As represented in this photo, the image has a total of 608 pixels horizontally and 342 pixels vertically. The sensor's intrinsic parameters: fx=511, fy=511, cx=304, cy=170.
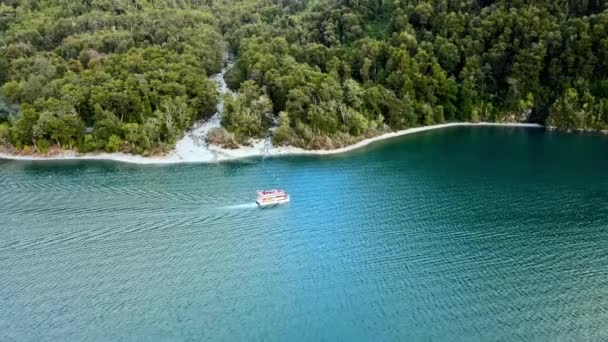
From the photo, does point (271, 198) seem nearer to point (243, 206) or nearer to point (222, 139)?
point (243, 206)

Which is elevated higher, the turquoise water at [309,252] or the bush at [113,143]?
the bush at [113,143]

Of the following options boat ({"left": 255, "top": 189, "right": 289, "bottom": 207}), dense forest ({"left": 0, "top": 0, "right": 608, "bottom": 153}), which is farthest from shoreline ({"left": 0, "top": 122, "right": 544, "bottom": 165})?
boat ({"left": 255, "top": 189, "right": 289, "bottom": 207})

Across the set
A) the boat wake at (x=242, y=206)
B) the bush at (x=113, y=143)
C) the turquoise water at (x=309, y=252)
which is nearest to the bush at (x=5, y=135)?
the turquoise water at (x=309, y=252)

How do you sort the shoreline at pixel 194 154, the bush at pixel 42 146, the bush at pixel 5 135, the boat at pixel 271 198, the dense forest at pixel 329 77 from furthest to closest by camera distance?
the dense forest at pixel 329 77 → the bush at pixel 5 135 → the bush at pixel 42 146 → the shoreline at pixel 194 154 → the boat at pixel 271 198

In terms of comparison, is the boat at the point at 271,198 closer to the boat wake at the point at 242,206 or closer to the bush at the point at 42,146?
the boat wake at the point at 242,206

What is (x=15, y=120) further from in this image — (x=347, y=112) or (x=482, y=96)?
(x=482, y=96)

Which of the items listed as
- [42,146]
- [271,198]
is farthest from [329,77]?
[42,146]
